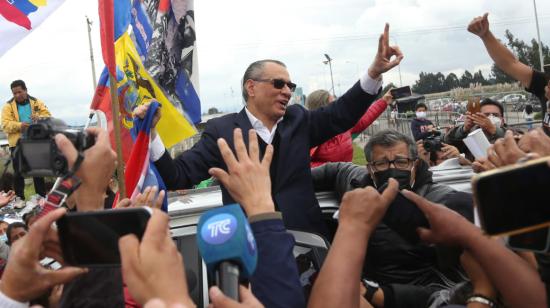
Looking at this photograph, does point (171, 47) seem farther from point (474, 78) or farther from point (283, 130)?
point (474, 78)

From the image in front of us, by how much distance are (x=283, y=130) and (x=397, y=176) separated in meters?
0.73

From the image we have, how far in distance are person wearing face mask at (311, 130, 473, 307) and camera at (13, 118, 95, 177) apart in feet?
4.97

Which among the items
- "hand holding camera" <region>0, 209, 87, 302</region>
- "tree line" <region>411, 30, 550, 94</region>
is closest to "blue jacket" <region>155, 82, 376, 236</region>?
"hand holding camera" <region>0, 209, 87, 302</region>

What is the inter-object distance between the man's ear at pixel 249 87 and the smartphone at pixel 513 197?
201cm

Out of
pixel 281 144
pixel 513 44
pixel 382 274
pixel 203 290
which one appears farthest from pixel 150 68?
pixel 513 44

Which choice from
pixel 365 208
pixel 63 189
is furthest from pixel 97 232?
pixel 365 208

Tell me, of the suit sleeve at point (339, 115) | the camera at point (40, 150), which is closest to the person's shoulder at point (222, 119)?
the suit sleeve at point (339, 115)

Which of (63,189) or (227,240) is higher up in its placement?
(63,189)

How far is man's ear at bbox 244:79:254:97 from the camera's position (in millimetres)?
2904

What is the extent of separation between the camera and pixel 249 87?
2932mm

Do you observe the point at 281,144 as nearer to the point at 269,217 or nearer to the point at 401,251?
the point at 401,251

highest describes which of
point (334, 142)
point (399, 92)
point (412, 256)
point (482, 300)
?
point (399, 92)

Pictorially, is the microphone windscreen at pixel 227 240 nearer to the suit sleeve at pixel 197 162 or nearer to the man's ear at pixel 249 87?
the suit sleeve at pixel 197 162

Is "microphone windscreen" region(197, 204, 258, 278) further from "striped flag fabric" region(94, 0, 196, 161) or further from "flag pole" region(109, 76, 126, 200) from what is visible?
"striped flag fabric" region(94, 0, 196, 161)
